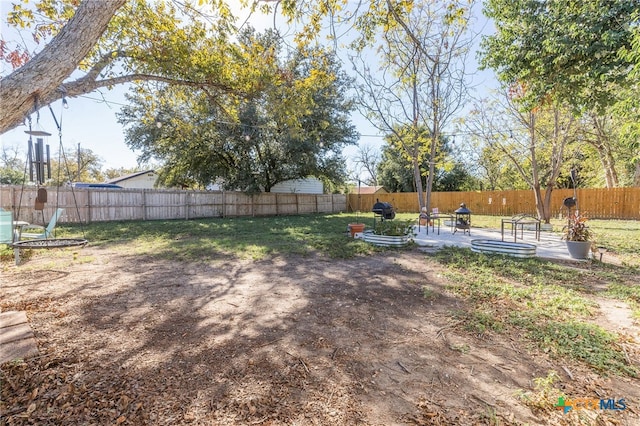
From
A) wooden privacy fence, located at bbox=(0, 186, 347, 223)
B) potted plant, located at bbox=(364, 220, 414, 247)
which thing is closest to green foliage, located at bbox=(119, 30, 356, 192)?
wooden privacy fence, located at bbox=(0, 186, 347, 223)

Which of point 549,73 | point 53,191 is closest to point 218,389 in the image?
point 549,73

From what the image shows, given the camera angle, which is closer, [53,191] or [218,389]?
[218,389]

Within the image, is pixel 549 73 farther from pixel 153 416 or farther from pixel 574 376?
pixel 153 416

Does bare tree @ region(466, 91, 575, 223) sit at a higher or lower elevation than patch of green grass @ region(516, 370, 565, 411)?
higher

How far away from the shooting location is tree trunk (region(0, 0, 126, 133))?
1932mm

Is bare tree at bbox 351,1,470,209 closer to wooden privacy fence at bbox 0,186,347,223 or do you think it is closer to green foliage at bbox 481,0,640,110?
green foliage at bbox 481,0,640,110

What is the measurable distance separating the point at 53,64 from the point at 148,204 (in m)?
12.3

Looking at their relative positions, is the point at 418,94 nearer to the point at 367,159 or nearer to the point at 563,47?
the point at 563,47

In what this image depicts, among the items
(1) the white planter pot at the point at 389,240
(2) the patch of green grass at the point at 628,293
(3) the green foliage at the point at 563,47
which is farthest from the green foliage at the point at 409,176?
(2) the patch of green grass at the point at 628,293

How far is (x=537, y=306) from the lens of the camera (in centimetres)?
317

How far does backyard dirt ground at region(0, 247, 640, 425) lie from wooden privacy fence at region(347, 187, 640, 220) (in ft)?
32.3

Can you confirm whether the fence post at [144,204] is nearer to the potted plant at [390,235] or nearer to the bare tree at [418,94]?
the bare tree at [418,94]

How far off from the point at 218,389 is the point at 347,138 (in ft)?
50.6

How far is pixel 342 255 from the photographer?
19.3ft
